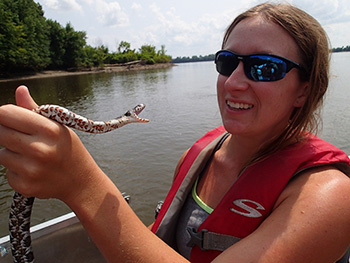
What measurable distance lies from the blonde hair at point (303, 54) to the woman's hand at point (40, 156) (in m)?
1.16

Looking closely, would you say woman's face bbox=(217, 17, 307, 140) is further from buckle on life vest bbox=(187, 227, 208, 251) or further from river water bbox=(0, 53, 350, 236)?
river water bbox=(0, 53, 350, 236)

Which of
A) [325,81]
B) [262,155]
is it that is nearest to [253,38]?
[325,81]

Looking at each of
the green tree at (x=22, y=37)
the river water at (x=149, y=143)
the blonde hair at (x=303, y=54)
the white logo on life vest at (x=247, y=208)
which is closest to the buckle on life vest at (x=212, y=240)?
the white logo on life vest at (x=247, y=208)

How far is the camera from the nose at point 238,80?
1.47 m

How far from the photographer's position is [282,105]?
A: 1474 millimetres

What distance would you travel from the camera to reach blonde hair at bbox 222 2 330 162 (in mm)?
1410

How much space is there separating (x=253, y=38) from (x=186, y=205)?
1251mm

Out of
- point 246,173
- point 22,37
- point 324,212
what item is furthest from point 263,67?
point 22,37

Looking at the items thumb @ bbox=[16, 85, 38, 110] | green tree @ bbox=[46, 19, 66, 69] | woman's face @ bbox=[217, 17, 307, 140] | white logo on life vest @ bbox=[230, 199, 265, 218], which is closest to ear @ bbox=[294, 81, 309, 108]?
woman's face @ bbox=[217, 17, 307, 140]

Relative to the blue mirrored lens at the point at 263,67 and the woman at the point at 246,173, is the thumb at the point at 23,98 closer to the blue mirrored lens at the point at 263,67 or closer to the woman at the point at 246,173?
the woman at the point at 246,173

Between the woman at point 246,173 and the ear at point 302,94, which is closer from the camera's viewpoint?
the woman at point 246,173

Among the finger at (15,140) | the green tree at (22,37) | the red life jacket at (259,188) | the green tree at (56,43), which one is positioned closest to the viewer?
the finger at (15,140)

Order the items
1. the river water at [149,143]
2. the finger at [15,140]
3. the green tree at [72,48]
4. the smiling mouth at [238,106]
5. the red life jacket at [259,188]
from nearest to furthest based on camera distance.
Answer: the finger at [15,140], the red life jacket at [259,188], the smiling mouth at [238,106], the river water at [149,143], the green tree at [72,48]

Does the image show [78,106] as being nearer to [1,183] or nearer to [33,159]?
[1,183]
